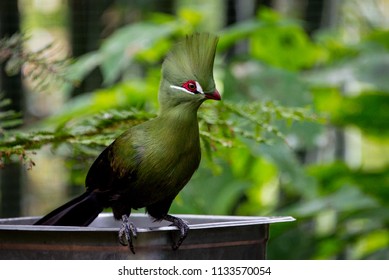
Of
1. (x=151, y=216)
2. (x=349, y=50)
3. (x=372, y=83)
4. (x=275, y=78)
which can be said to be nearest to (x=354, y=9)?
(x=349, y=50)

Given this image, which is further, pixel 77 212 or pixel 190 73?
pixel 77 212

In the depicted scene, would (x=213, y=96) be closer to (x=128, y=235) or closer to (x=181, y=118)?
(x=181, y=118)

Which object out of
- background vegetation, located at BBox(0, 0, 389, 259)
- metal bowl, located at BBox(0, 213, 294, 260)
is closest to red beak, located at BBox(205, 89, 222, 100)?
metal bowl, located at BBox(0, 213, 294, 260)

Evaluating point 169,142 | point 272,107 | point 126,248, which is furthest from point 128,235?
point 272,107

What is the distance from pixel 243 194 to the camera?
2.89m

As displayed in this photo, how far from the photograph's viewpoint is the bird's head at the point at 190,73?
0.88 m

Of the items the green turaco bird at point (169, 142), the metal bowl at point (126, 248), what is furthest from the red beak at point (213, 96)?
the metal bowl at point (126, 248)

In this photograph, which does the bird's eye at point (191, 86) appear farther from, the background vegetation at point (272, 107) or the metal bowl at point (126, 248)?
the background vegetation at point (272, 107)

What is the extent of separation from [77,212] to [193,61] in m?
0.25

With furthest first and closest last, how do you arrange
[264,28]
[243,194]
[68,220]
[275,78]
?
[243,194], [264,28], [275,78], [68,220]

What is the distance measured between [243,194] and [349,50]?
2.07 ft

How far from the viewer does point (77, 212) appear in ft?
3.30

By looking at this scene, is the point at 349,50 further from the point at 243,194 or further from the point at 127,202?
the point at 127,202

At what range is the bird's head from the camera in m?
0.88
